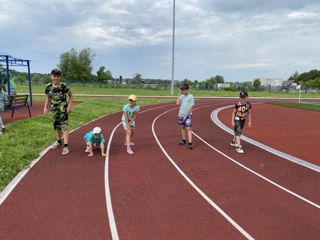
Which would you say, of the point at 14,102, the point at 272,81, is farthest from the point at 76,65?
the point at 272,81

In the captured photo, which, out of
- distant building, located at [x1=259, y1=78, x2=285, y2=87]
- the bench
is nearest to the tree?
the bench

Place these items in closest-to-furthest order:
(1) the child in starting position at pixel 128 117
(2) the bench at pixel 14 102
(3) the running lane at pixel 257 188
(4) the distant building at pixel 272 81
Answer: (3) the running lane at pixel 257 188
(1) the child in starting position at pixel 128 117
(2) the bench at pixel 14 102
(4) the distant building at pixel 272 81

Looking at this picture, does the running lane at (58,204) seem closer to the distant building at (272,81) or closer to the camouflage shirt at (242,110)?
the camouflage shirt at (242,110)

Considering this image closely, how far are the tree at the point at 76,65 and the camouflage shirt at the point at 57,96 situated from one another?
63501 mm

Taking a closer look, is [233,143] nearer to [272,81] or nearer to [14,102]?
[14,102]

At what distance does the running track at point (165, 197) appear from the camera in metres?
3.67

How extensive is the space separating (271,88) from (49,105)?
56.9 meters

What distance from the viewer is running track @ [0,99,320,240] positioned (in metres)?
3.67

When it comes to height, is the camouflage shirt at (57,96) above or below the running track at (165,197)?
above

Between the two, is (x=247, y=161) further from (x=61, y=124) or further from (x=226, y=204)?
(x=61, y=124)

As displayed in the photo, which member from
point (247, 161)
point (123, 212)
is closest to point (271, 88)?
point (247, 161)

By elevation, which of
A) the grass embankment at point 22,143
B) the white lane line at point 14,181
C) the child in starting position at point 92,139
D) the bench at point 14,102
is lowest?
the white lane line at point 14,181

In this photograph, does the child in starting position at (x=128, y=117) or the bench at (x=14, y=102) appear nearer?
the child in starting position at (x=128, y=117)

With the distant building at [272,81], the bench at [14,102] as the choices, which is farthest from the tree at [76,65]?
the distant building at [272,81]
